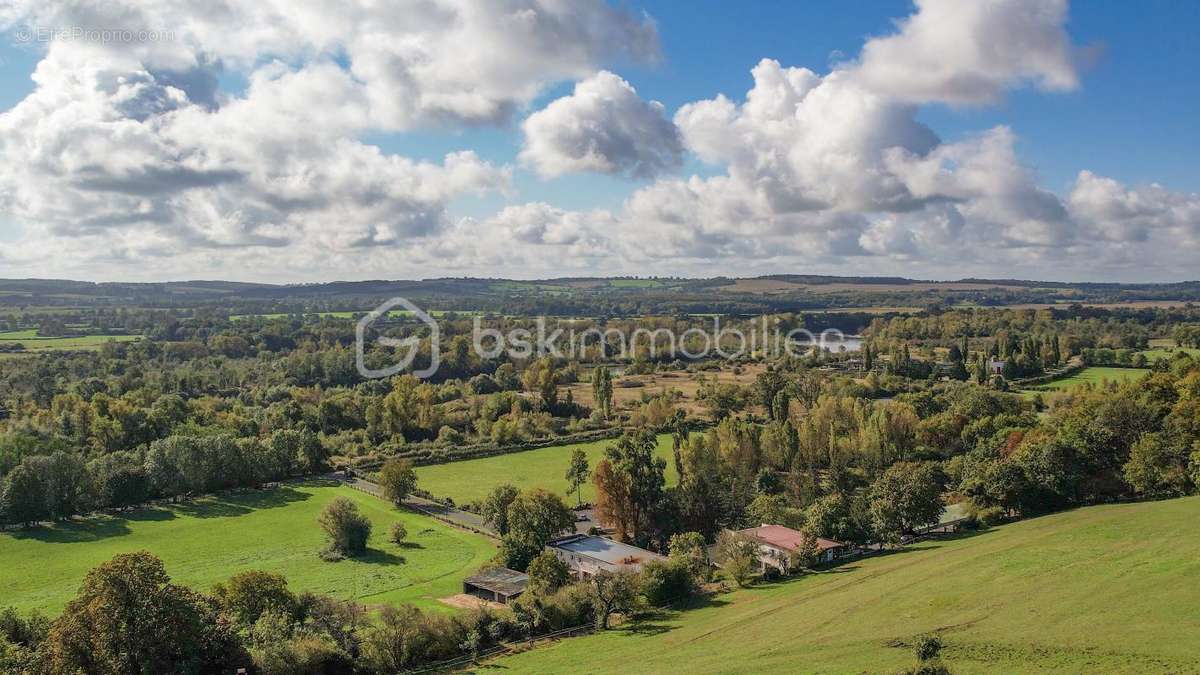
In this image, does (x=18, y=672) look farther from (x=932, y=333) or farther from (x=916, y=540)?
(x=932, y=333)

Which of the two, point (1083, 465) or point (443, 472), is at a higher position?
point (1083, 465)

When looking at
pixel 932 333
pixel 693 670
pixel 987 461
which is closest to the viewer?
pixel 693 670

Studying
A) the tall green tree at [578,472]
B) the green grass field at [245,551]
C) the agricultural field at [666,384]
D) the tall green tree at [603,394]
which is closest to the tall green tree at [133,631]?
the green grass field at [245,551]

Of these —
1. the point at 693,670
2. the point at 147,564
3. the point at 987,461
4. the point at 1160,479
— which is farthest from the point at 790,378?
the point at 147,564

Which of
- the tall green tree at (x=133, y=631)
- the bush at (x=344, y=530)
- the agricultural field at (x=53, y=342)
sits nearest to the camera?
the tall green tree at (x=133, y=631)

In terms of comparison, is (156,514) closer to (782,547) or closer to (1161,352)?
(782,547)

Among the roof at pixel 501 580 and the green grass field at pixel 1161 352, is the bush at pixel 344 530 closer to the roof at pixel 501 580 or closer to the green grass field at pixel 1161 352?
the roof at pixel 501 580
